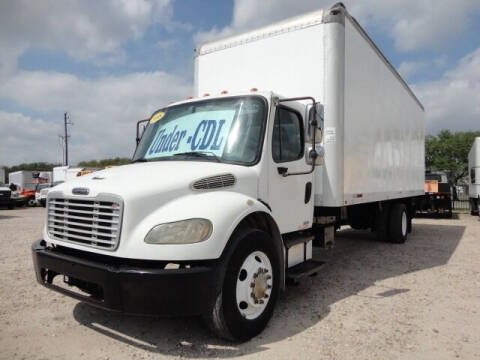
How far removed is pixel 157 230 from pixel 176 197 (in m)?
0.39

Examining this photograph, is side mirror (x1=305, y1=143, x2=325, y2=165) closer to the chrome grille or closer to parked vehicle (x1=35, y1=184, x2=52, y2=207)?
the chrome grille

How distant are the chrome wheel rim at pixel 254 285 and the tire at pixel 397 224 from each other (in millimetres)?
6056

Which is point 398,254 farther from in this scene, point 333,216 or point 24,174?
point 24,174

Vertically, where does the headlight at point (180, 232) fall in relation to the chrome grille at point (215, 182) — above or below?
below

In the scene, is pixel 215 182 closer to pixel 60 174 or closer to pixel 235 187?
pixel 235 187

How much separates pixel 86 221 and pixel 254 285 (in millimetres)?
1607

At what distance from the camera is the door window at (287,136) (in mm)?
4277

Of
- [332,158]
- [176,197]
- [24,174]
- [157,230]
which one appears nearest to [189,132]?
[176,197]

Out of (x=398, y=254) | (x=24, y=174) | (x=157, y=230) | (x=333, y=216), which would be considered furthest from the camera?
(x=24, y=174)

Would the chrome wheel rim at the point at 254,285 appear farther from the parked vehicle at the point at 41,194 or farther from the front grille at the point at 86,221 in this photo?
the parked vehicle at the point at 41,194

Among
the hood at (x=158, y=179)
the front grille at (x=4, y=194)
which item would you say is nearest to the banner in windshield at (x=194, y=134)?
the hood at (x=158, y=179)

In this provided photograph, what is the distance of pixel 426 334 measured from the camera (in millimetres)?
3750

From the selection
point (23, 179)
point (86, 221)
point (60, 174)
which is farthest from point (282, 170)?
point (23, 179)

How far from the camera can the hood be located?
129 inches
